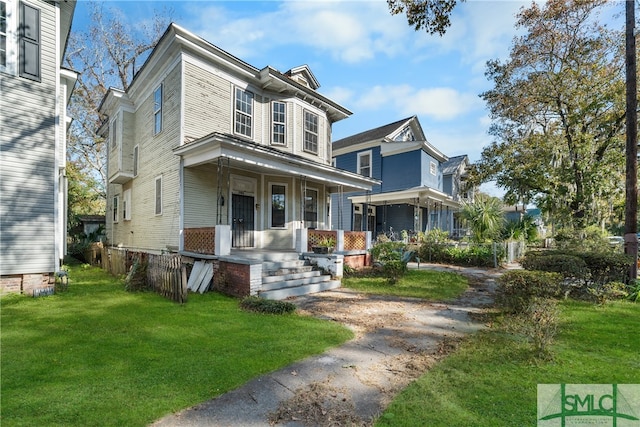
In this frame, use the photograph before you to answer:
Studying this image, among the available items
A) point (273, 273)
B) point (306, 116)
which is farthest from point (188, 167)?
point (306, 116)

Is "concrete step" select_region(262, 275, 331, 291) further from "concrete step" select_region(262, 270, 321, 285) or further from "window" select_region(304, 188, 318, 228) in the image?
"window" select_region(304, 188, 318, 228)

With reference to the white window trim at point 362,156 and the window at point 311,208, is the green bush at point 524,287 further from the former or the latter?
the white window trim at point 362,156

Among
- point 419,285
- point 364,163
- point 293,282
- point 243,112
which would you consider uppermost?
point 364,163

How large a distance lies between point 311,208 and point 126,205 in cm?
936

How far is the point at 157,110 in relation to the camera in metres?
12.7

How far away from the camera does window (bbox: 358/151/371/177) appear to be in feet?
77.1

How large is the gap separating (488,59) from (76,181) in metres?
28.1

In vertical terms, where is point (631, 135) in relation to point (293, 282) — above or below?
above

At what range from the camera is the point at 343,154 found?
2481 cm

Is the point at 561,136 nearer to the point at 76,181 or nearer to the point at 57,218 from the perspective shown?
the point at 57,218

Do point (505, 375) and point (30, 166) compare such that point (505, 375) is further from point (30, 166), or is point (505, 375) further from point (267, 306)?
point (30, 166)

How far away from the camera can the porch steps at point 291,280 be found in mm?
8617

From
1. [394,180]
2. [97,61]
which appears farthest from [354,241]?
[97,61]

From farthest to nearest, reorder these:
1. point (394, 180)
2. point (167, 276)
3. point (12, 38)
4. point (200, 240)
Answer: point (394, 180), point (200, 240), point (167, 276), point (12, 38)
